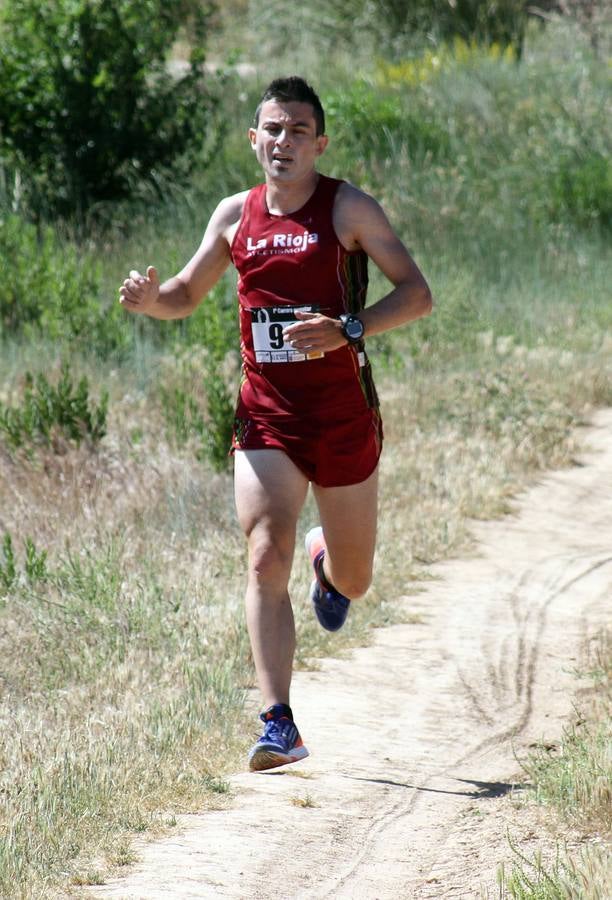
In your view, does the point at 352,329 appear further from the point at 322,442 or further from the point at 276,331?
the point at 322,442

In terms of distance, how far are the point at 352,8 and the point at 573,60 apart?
490 centimetres

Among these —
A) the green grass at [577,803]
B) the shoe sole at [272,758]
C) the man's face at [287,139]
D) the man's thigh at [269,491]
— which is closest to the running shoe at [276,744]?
the shoe sole at [272,758]

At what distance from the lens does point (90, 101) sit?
42.6ft

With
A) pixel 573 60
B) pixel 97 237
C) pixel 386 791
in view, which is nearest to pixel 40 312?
pixel 97 237

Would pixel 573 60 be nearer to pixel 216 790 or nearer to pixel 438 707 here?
pixel 438 707

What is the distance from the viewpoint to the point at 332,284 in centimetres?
478

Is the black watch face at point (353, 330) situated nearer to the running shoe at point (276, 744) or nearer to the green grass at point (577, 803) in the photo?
the running shoe at point (276, 744)

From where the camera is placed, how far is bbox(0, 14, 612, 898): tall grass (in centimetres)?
473

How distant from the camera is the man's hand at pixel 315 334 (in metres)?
4.46

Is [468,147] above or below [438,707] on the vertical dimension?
above

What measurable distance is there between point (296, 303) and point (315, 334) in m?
0.31

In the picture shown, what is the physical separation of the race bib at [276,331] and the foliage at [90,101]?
27.2 ft

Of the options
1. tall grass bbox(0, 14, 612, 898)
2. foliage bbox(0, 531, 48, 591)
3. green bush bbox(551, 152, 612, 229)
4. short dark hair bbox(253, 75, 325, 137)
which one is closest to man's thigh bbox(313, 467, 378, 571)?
tall grass bbox(0, 14, 612, 898)

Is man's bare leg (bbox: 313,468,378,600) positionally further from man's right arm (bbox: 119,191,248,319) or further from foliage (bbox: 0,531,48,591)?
foliage (bbox: 0,531,48,591)
